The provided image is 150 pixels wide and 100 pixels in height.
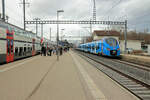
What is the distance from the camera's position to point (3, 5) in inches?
635

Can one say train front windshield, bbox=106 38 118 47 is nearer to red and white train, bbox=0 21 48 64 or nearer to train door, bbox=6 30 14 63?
red and white train, bbox=0 21 48 64

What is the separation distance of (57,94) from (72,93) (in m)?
0.58

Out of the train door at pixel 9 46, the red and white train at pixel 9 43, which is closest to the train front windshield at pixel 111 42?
the red and white train at pixel 9 43

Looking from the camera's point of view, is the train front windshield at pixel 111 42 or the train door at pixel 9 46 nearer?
the train door at pixel 9 46

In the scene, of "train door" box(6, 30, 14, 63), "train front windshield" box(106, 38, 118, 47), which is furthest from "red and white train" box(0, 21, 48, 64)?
"train front windshield" box(106, 38, 118, 47)

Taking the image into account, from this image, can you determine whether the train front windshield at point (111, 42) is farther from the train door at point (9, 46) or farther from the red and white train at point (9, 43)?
the train door at point (9, 46)

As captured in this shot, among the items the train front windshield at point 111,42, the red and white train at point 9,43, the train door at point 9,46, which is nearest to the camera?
the red and white train at point 9,43

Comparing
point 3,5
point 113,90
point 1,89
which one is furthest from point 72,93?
point 3,5

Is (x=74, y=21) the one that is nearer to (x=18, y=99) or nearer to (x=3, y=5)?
(x=3, y=5)

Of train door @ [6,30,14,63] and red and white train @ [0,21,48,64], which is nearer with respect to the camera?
red and white train @ [0,21,48,64]

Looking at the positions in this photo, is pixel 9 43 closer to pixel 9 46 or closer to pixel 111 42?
pixel 9 46

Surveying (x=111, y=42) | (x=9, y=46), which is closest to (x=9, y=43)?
(x=9, y=46)

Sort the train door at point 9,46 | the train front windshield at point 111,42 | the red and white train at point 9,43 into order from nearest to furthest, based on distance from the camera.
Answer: the red and white train at point 9,43 < the train door at point 9,46 < the train front windshield at point 111,42

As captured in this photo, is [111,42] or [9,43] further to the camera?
[111,42]
